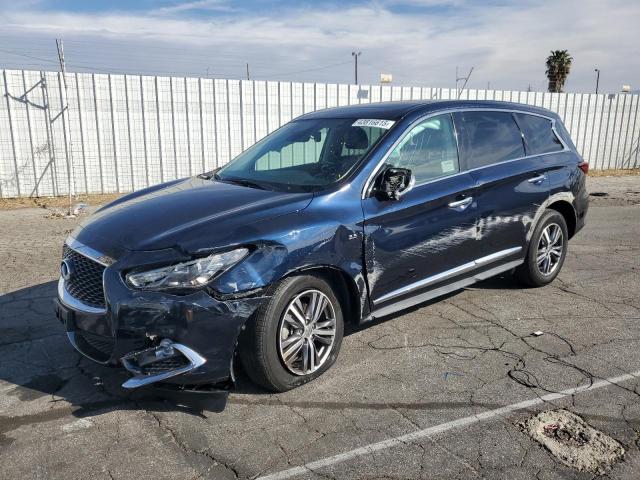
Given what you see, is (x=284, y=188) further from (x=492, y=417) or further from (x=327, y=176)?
(x=492, y=417)

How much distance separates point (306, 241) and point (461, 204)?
1638 millimetres

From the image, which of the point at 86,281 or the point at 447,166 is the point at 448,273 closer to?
the point at 447,166

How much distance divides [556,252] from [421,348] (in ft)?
7.68

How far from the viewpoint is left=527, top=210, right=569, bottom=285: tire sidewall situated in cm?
530

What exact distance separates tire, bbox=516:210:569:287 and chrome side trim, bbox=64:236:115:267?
391 cm

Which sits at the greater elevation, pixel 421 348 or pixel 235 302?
pixel 235 302

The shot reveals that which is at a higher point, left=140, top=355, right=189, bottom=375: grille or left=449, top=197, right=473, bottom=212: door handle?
left=449, top=197, right=473, bottom=212: door handle

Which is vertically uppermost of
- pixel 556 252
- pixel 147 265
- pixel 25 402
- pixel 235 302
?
pixel 147 265

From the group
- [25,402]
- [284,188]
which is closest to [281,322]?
[284,188]

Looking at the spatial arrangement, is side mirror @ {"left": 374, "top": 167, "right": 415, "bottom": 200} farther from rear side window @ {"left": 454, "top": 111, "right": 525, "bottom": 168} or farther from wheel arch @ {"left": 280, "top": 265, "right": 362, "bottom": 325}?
rear side window @ {"left": 454, "top": 111, "right": 525, "bottom": 168}

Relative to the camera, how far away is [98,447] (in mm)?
2957

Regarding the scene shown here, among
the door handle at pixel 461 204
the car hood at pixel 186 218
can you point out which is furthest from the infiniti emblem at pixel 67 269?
the door handle at pixel 461 204

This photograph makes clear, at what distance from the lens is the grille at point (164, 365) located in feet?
10.1

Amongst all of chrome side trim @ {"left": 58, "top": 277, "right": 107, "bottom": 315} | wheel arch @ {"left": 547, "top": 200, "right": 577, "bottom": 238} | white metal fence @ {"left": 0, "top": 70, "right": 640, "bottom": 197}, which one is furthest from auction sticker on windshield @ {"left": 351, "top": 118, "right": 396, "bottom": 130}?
white metal fence @ {"left": 0, "top": 70, "right": 640, "bottom": 197}
